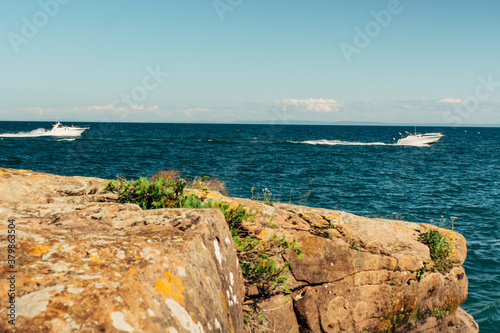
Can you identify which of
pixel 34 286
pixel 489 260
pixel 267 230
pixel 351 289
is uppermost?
pixel 34 286

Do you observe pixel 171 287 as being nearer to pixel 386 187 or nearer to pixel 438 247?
pixel 438 247

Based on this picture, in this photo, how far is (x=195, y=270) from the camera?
10.8 ft

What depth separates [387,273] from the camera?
677cm

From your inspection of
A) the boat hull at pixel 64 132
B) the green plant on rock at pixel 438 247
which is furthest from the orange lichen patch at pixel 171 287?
the boat hull at pixel 64 132

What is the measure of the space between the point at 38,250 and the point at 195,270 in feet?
4.50

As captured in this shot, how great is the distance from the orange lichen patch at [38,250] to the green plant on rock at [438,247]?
7.33 meters

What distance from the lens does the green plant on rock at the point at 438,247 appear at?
7422 millimetres

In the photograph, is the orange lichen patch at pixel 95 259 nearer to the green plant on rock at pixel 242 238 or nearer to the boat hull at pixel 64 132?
the green plant on rock at pixel 242 238

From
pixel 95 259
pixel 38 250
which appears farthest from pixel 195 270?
pixel 38 250

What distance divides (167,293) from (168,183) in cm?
328

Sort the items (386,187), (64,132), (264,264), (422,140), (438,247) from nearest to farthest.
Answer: (264,264), (438,247), (386,187), (422,140), (64,132)

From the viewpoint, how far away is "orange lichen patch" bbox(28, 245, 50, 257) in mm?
2874

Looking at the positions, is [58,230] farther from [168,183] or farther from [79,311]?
[168,183]

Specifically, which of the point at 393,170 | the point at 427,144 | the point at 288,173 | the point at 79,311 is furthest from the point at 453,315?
the point at 427,144
